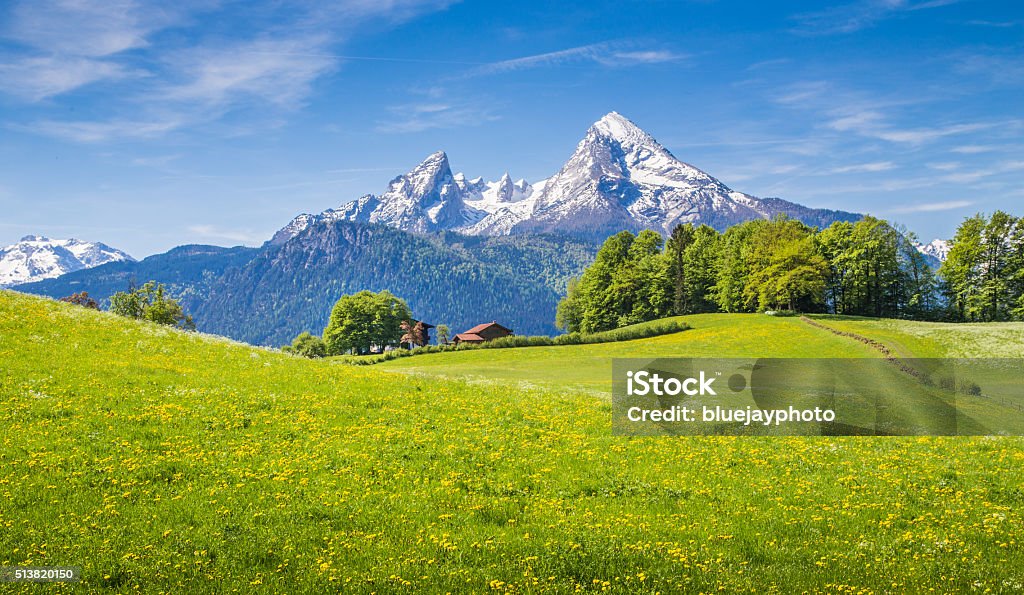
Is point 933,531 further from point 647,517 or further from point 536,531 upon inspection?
point 536,531

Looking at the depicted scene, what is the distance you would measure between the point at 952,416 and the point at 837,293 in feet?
267

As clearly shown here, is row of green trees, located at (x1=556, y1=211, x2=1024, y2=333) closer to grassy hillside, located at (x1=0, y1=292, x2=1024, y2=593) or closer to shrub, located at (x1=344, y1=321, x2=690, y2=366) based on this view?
shrub, located at (x1=344, y1=321, x2=690, y2=366)

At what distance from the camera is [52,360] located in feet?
83.4

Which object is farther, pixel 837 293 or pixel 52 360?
pixel 837 293

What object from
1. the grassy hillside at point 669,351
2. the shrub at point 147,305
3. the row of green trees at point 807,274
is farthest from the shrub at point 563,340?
the shrub at point 147,305

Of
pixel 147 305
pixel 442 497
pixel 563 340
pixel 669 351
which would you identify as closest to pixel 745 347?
pixel 669 351

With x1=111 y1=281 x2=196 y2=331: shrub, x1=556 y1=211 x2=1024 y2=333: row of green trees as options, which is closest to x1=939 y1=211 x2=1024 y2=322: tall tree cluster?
x1=556 y1=211 x2=1024 y2=333: row of green trees

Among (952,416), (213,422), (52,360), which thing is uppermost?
(52,360)

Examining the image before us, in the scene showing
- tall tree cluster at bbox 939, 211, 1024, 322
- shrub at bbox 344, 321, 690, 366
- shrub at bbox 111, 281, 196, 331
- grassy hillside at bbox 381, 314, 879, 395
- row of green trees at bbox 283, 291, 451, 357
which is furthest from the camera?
row of green trees at bbox 283, 291, 451, 357

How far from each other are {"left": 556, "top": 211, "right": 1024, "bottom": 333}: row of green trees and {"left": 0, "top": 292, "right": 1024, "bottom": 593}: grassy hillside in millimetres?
78649

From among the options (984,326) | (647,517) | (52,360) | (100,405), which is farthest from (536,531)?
(984,326)

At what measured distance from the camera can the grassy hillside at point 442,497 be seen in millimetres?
11516

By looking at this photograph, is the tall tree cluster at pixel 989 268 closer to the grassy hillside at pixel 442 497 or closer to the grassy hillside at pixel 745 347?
the grassy hillside at pixel 745 347

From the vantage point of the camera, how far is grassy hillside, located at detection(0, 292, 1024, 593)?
37.8 feet
